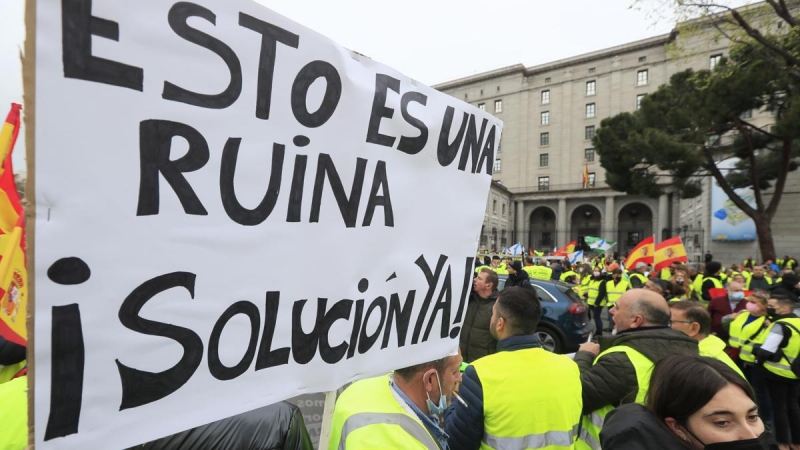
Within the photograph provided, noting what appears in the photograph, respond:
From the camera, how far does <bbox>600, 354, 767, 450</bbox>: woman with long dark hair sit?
1.39 metres

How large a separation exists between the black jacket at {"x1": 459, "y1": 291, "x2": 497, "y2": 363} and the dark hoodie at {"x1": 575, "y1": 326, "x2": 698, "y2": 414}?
1979 mm

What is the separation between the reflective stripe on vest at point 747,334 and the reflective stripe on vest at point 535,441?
3654 millimetres

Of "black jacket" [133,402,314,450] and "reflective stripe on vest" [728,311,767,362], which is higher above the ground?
"black jacket" [133,402,314,450]

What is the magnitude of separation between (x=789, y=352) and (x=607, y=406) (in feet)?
9.91

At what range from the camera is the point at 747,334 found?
4605 mm

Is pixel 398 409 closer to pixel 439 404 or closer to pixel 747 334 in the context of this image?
pixel 439 404

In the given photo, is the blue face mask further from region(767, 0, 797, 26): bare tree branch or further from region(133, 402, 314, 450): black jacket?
region(767, 0, 797, 26): bare tree branch

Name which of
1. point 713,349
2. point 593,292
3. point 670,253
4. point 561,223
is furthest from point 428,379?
point 561,223

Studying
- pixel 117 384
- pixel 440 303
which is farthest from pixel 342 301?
pixel 117 384

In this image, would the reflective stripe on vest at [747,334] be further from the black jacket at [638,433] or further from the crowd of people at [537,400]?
the black jacket at [638,433]

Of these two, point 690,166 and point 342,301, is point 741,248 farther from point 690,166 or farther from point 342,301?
point 342,301

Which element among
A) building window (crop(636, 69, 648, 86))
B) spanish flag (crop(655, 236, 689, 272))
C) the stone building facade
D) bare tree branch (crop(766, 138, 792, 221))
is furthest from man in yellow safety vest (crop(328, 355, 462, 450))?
building window (crop(636, 69, 648, 86))

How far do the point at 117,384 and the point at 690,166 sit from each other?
80.8ft

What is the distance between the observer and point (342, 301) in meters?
1.47
